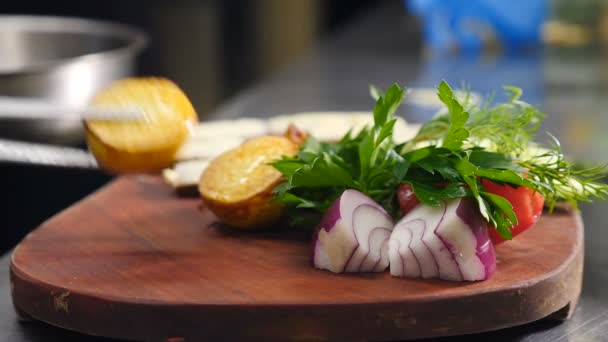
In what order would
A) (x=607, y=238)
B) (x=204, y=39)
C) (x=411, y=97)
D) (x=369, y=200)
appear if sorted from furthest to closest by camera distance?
(x=204, y=39)
(x=411, y=97)
(x=607, y=238)
(x=369, y=200)

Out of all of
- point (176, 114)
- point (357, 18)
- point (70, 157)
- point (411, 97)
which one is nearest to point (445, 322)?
point (176, 114)

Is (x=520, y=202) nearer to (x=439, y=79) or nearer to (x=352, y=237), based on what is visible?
(x=352, y=237)

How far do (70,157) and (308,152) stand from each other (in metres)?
0.34

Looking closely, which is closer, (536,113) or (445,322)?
(445,322)

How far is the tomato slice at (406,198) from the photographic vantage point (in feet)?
3.77

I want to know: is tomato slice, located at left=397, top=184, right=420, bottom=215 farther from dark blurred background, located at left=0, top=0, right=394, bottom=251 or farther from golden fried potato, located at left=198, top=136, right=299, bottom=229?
dark blurred background, located at left=0, top=0, right=394, bottom=251

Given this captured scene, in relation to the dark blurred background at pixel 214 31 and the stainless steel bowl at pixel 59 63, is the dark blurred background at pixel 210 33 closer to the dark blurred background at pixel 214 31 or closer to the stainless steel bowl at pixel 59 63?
the dark blurred background at pixel 214 31

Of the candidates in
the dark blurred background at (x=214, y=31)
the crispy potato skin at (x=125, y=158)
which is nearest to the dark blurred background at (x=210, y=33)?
the dark blurred background at (x=214, y=31)

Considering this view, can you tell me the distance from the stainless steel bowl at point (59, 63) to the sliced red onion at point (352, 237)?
0.72m

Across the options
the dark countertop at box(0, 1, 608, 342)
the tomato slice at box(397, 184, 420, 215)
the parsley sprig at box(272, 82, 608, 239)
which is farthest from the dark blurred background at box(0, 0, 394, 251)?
the tomato slice at box(397, 184, 420, 215)

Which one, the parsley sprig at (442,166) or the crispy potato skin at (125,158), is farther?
the crispy potato skin at (125,158)

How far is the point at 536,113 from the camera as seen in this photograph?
127cm

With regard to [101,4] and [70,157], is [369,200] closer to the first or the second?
[70,157]

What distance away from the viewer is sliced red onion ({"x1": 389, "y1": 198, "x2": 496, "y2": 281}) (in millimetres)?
1074
